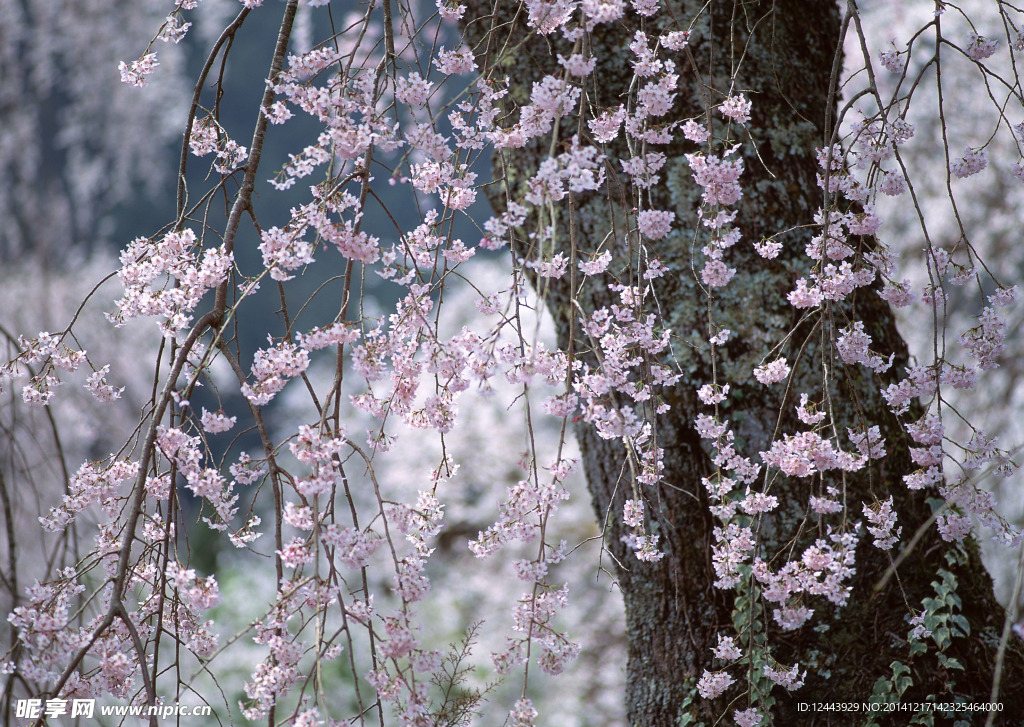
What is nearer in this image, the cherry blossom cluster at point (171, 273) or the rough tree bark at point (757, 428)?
the cherry blossom cluster at point (171, 273)

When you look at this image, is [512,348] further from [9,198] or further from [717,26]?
[9,198]

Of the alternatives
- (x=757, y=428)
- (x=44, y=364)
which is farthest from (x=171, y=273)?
(x=757, y=428)

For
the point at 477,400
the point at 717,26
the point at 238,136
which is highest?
the point at 238,136

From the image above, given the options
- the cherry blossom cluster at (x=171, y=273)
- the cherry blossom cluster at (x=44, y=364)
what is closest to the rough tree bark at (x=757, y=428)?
the cherry blossom cluster at (x=171, y=273)

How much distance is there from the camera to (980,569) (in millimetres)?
1541

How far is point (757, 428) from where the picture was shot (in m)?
1.49

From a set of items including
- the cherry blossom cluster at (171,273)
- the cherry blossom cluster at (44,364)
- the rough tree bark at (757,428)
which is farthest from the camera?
the rough tree bark at (757,428)

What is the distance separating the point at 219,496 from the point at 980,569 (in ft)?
4.62

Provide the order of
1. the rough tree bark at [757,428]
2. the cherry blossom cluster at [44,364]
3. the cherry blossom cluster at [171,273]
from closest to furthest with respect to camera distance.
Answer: the cherry blossom cluster at [171,273]
the cherry blossom cluster at [44,364]
the rough tree bark at [757,428]

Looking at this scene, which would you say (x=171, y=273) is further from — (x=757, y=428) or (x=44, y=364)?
(x=757, y=428)

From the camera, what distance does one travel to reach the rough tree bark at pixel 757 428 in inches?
55.6

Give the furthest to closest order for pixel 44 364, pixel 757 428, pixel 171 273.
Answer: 1. pixel 757 428
2. pixel 44 364
3. pixel 171 273

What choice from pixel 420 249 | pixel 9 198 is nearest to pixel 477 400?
pixel 9 198

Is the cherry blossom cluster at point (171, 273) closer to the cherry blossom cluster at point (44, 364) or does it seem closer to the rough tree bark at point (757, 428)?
the cherry blossom cluster at point (44, 364)
